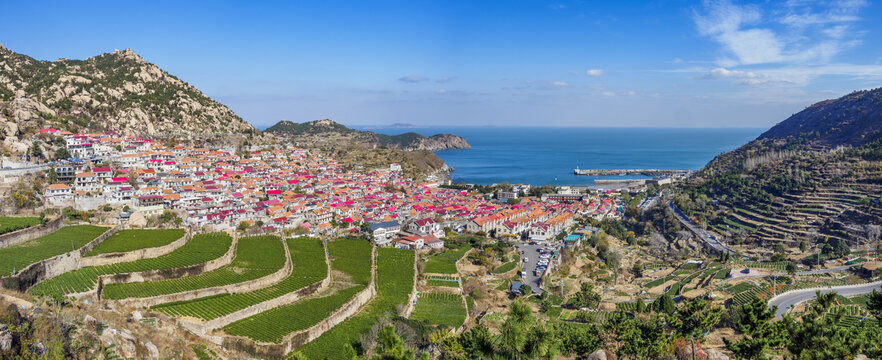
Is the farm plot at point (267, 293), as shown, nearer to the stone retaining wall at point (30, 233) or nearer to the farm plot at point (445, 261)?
the farm plot at point (445, 261)

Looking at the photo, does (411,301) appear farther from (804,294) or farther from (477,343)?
(804,294)

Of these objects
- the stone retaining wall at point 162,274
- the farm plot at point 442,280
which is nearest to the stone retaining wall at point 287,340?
the stone retaining wall at point 162,274

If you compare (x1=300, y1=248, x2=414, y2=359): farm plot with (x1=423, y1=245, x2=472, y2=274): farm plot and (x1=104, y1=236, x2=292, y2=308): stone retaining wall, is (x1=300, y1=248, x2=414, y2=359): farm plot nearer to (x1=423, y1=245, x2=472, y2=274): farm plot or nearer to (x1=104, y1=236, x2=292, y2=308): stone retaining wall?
(x1=423, y1=245, x2=472, y2=274): farm plot

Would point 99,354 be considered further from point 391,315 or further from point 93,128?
point 93,128

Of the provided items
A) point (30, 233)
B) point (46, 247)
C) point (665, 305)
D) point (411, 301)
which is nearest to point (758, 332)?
point (665, 305)

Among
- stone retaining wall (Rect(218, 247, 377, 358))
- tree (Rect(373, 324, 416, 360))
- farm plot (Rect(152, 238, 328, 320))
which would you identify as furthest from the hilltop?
tree (Rect(373, 324, 416, 360))
